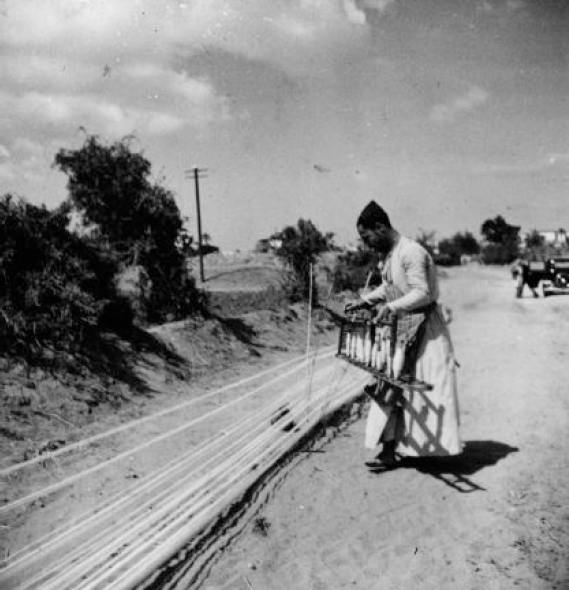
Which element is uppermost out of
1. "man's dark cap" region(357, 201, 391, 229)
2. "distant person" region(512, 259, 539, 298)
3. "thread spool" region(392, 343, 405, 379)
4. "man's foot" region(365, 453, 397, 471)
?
"man's dark cap" region(357, 201, 391, 229)

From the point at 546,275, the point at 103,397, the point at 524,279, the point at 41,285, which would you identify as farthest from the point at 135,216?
the point at 546,275

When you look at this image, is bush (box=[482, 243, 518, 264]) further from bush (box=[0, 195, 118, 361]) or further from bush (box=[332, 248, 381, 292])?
bush (box=[0, 195, 118, 361])

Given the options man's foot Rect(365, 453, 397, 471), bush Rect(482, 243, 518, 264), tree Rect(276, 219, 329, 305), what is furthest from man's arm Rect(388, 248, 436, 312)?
bush Rect(482, 243, 518, 264)

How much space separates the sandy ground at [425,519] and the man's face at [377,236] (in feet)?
5.05

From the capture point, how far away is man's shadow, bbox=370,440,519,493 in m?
3.30

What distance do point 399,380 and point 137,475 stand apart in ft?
6.49

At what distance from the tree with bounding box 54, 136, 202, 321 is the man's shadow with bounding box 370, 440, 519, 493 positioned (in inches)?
243

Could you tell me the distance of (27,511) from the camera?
3.18 meters

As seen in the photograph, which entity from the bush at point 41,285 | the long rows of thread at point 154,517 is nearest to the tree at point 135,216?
the bush at point 41,285

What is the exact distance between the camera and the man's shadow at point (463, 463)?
330 centimetres

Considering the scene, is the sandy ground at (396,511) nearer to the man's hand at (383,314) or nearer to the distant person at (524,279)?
the man's hand at (383,314)

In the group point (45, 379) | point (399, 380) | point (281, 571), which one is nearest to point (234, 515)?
point (281, 571)

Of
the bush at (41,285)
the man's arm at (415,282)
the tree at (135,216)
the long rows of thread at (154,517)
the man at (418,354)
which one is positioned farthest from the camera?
the tree at (135,216)

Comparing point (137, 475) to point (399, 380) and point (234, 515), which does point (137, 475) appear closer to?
point (234, 515)
